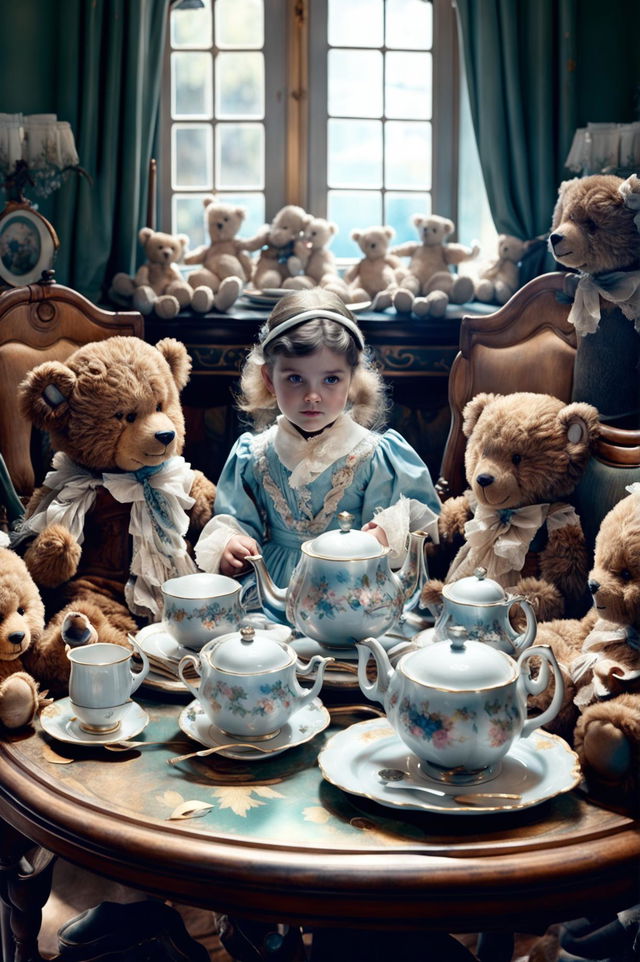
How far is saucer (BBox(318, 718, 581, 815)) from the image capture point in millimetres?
1273

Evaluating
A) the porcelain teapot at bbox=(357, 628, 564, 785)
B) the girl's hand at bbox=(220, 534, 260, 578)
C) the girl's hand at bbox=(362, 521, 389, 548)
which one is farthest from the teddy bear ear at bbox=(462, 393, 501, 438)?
the porcelain teapot at bbox=(357, 628, 564, 785)

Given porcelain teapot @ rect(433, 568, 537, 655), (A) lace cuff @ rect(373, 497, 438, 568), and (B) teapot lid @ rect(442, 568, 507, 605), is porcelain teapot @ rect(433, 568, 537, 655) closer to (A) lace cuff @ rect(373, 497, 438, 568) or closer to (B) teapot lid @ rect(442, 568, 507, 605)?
(B) teapot lid @ rect(442, 568, 507, 605)

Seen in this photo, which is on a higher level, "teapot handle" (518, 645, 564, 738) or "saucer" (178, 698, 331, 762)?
"teapot handle" (518, 645, 564, 738)

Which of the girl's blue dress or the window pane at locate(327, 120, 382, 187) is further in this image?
the window pane at locate(327, 120, 382, 187)

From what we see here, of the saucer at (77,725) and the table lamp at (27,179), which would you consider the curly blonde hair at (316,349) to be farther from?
the table lamp at (27,179)

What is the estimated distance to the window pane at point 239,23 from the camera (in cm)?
374

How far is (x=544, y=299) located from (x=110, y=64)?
5.87 feet

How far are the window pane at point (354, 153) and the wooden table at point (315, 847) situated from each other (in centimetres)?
285

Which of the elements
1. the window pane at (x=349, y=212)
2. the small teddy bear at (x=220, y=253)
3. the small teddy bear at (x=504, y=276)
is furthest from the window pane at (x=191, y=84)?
the small teddy bear at (x=504, y=276)

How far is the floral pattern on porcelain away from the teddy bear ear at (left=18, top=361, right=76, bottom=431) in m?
0.90

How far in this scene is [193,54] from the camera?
378 centimetres

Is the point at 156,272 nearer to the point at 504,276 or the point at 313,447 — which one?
the point at 504,276

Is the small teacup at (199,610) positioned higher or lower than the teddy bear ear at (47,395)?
lower

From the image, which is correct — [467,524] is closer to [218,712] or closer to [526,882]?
[218,712]
